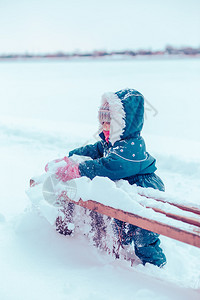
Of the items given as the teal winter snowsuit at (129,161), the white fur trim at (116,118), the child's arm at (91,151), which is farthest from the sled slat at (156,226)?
the child's arm at (91,151)

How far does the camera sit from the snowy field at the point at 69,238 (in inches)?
53.5

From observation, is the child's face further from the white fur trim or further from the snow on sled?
the snow on sled

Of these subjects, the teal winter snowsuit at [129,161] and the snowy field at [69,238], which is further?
the teal winter snowsuit at [129,161]

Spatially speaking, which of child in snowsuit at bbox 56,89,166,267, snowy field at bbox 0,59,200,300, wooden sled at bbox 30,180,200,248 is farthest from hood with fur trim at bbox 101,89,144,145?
wooden sled at bbox 30,180,200,248

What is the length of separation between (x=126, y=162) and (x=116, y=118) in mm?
283

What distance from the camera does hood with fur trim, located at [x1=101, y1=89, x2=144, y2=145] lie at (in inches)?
72.4

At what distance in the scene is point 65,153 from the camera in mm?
4285

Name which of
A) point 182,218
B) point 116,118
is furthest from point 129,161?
point 182,218

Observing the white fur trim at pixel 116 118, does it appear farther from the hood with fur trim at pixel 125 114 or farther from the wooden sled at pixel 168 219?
the wooden sled at pixel 168 219

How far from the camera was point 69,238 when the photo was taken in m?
1.81

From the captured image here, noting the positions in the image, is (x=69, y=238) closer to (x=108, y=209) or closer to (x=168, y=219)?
(x=108, y=209)

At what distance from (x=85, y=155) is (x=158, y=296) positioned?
3.77 feet

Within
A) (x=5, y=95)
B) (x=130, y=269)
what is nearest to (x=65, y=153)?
(x=130, y=269)

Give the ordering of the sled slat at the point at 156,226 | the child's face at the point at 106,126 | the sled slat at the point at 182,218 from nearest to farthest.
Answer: the sled slat at the point at 156,226 → the sled slat at the point at 182,218 → the child's face at the point at 106,126
